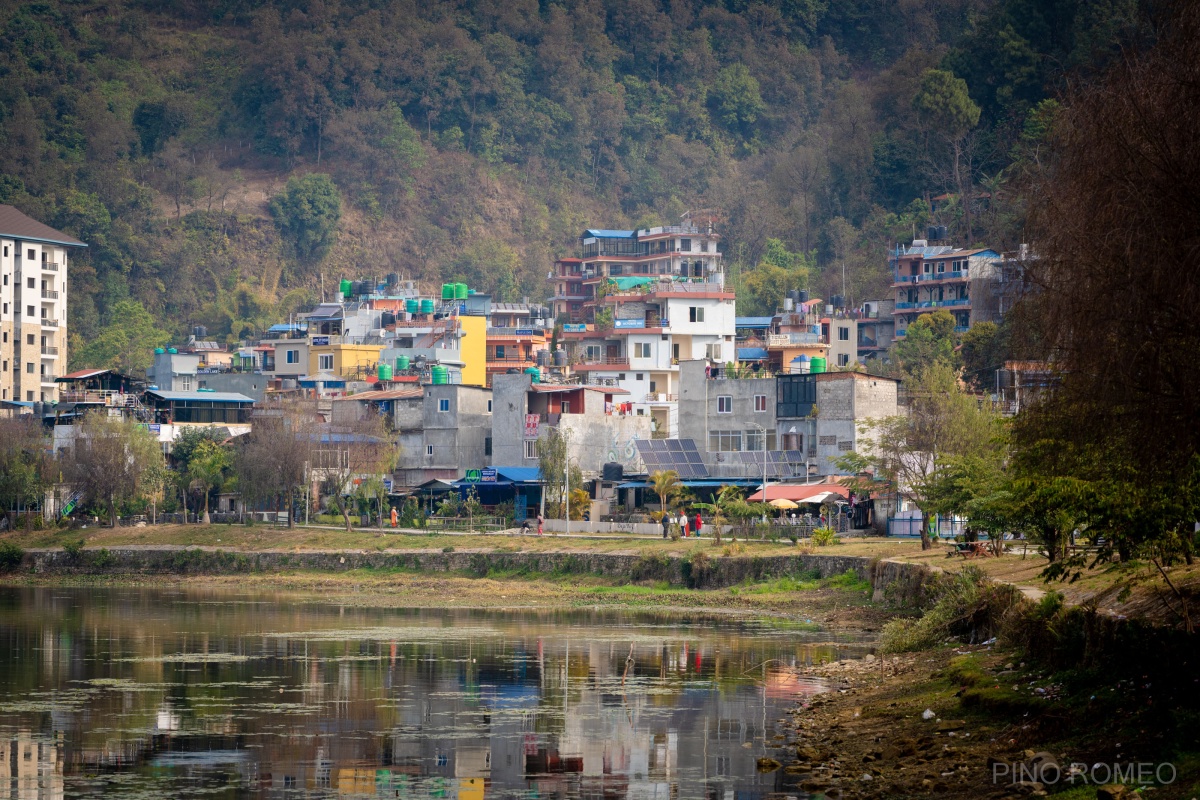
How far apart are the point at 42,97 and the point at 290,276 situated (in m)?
42.6

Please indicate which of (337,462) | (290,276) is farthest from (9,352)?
(337,462)

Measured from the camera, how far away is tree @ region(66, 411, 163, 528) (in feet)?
284

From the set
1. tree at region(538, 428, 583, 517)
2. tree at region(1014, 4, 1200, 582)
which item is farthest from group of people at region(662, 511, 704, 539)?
tree at region(1014, 4, 1200, 582)

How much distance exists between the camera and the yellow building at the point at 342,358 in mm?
117000

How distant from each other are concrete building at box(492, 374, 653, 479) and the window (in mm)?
4137

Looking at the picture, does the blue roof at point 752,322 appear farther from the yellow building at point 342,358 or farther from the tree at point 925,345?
the yellow building at point 342,358

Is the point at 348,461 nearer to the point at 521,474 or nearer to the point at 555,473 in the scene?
the point at 521,474

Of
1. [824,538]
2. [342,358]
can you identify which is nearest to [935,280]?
[342,358]

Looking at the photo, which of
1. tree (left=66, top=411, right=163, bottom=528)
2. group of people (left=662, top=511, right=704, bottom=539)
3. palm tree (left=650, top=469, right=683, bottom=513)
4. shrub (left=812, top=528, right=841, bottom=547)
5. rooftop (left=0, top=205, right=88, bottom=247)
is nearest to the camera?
shrub (left=812, top=528, right=841, bottom=547)

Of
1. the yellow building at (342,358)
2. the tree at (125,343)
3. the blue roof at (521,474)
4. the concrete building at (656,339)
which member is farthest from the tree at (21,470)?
the tree at (125,343)

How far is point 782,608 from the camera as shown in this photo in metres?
57.3

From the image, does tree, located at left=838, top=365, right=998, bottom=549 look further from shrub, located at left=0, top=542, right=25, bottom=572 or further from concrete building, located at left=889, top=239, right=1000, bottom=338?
concrete building, located at left=889, top=239, right=1000, bottom=338

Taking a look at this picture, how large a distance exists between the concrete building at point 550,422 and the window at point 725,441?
4.14 metres

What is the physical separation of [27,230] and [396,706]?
396 ft
